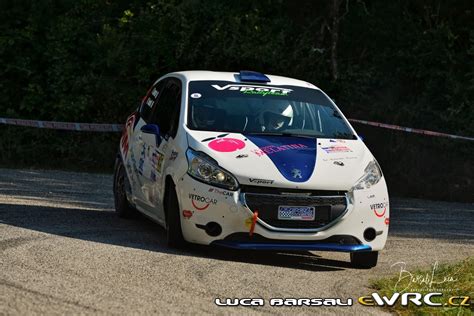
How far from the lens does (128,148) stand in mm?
12438

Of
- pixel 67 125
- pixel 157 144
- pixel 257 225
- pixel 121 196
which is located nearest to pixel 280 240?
pixel 257 225

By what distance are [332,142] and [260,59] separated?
38.1 ft

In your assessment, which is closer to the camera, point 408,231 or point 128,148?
point 128,148

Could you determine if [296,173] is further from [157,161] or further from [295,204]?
[157,161]

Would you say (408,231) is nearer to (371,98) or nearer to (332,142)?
(332,142)

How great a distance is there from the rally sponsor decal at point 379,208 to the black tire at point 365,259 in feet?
1.17

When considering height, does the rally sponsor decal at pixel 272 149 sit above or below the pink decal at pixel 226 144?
below

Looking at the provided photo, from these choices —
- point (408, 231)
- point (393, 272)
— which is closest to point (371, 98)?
point (408, 231)

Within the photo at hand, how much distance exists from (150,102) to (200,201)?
2.75 meters

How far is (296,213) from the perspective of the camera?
9.85 metres

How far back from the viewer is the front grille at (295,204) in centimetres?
980

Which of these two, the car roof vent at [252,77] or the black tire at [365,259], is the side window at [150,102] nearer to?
the car roof vent at [252,77]

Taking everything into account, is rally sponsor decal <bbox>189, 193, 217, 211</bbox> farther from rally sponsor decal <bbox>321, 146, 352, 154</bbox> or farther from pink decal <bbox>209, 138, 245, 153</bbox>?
rally sponsor decal <bbox>321, 146, 352, 154</bbox>
